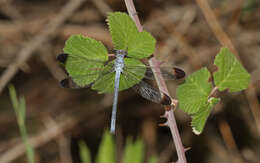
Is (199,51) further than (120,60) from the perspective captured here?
Yes

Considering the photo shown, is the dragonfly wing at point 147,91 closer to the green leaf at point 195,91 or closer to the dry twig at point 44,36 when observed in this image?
the green leaf at point 195,91

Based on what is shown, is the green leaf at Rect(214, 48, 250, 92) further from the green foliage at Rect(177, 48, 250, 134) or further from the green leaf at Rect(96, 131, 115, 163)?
the green leaf at Rect(96, 131, 115, 163)

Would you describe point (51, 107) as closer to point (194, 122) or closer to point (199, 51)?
point (199, 51)

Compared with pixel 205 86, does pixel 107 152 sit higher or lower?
lower

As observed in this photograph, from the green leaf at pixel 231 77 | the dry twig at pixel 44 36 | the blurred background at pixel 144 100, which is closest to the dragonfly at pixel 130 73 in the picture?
the green leaf at pixel 231 77

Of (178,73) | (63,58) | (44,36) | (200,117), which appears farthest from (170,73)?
(44,36)

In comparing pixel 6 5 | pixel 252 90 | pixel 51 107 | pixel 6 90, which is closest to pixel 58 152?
pixel 51 107

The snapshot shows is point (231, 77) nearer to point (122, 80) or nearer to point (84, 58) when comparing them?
point (122, 80)

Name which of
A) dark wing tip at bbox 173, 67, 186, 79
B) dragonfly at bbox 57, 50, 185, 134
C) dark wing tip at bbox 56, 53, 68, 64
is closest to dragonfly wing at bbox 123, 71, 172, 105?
dragonfly at bbox 57, 50, 185, 134
